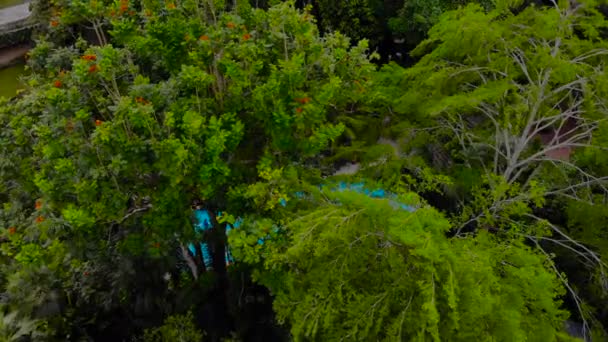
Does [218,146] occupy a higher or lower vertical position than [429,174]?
higher

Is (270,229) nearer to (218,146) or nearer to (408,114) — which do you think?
(218,146)

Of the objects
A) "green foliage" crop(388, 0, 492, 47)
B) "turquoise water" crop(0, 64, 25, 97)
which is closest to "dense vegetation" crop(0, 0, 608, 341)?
"green foliage" crop(388, 0, 492, 47)

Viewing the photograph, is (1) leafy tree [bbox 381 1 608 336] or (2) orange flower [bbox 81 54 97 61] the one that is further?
(1) leafy tree [bbox 381 1 608 336]

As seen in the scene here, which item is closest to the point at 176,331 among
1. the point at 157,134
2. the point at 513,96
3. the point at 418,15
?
the point at 157,134

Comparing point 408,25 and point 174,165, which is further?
point 408,25

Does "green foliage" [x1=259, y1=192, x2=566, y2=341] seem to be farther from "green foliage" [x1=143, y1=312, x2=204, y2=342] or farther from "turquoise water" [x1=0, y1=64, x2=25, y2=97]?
"turquoise water" [x1=0, y1=64, x2=25, y2=97]

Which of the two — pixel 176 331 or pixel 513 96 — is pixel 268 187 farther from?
pixel 513 96

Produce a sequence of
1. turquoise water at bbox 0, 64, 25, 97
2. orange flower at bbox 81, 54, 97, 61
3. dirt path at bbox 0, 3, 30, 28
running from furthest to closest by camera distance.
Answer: dirt path at bbox 0, 3, 30, 28
turquoise water at bbox 0, 64, 25, 97
orange flower at bbox 81, 54, 97, 61

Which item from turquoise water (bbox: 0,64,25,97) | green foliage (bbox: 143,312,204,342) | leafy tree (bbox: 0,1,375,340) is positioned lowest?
green foliage (bbox: 143,312,204,342)

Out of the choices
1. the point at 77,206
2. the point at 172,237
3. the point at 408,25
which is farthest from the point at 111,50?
the point at 408,25
